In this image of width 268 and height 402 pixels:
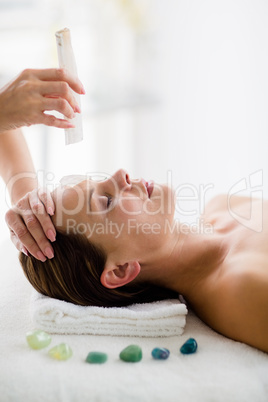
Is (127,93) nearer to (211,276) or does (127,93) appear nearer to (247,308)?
(211,276)

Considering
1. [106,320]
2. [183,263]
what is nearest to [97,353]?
[106,320]

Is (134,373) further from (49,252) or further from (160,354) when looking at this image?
Answer: (49,252)

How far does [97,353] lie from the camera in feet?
4.00

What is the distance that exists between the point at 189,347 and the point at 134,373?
169 millimetres

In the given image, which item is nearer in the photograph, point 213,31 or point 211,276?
point 211,276

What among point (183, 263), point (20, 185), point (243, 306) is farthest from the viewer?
point (20, 185)

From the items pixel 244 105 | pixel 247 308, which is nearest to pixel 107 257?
pixel 247 308

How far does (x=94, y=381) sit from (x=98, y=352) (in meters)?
0.09

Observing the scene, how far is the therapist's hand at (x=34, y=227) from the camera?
4.46 feet

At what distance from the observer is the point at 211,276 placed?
4.85 ft

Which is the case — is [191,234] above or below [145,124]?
below

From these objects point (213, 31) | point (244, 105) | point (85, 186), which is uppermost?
point (213, 31)

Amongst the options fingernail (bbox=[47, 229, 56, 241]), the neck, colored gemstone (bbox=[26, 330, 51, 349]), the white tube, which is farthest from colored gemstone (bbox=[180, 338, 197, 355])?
the white tube

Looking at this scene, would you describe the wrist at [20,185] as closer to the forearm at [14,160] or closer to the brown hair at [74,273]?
the forearm at [14,160]
